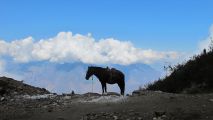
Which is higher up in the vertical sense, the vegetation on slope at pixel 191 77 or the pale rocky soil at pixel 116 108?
the vegetation on slope at pixel 191 77

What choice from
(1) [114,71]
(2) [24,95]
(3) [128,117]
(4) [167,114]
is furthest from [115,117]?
(1) [114,71]

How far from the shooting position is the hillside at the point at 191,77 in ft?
101

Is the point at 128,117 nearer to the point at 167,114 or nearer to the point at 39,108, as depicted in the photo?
the point at 167,114

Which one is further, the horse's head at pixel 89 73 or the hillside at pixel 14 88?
the horse's head at pixel 89 73

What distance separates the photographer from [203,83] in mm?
30734

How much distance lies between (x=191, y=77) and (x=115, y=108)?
12.7 metres

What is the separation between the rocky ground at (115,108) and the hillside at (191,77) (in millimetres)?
8106

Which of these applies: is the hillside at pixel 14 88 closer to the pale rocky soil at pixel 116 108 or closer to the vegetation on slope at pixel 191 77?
the pale rocky soil at pixel 116 108

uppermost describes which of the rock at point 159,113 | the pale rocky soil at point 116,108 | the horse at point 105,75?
the horse at point 105,75

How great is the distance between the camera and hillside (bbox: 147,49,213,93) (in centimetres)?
3078

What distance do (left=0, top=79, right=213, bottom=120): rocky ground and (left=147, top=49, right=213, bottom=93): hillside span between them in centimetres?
811

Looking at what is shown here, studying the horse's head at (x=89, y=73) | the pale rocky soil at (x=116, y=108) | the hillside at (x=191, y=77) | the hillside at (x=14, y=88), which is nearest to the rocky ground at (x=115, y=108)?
the pale rocky soil at (x=116, y=108)

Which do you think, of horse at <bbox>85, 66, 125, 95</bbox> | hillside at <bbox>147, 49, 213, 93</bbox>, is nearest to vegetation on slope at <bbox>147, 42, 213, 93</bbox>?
hillside at <bbox>147, 49, 213, 93</bbox>

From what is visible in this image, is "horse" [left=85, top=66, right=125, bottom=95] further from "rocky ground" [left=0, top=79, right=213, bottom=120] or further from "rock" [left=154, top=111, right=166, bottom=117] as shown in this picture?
"rock" [left=154, top=111, right=166, bottom=117]
